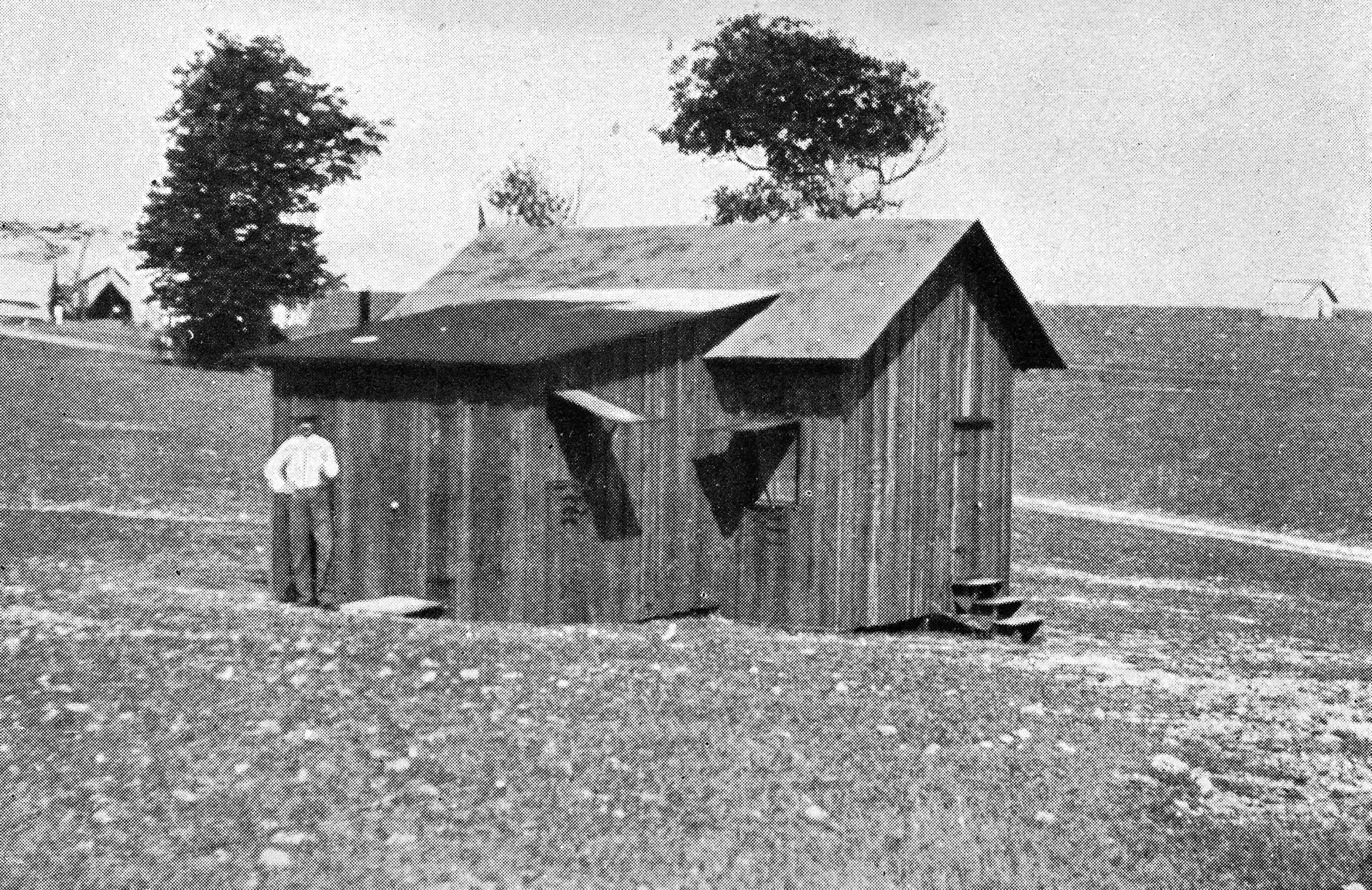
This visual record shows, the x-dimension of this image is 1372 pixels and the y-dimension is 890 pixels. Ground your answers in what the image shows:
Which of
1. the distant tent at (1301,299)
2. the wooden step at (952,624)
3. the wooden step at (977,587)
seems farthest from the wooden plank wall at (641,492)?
the distant tent at (1301,299)

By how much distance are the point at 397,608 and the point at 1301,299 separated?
3179 inches

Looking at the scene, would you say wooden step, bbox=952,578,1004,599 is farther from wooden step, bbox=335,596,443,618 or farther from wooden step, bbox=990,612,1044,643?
wooden step, bbox=335,596,443,618

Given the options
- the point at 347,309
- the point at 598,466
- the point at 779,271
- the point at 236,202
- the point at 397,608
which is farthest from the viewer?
the point at 236,202

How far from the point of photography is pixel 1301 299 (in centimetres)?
9400

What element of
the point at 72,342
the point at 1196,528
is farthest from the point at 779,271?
the point at 72,342

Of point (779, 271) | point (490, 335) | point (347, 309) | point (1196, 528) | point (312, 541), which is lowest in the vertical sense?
point (1196, 528)

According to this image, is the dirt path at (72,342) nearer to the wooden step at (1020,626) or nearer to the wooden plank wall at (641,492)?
the wooden plank wall at (641,492)

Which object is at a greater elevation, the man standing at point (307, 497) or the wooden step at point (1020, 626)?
the man standing at point (307, 497)

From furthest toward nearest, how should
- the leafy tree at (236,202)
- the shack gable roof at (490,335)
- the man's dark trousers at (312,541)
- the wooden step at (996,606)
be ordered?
the leafy tree at (236,202) → the wooden step at (996,606) → the man's dark trousers at (312,541) → the shack gable roof at (490,335)

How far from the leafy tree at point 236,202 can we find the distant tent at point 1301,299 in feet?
173

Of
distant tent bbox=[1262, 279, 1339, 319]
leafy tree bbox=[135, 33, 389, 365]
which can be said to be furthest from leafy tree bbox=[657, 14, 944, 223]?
distant tent bbox=[1262, 279, 1339, 319]

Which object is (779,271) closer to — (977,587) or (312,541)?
(977,587)

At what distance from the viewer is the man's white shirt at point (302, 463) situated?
77.7ft

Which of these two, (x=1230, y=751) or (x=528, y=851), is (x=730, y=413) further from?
(x=528, y=851)
